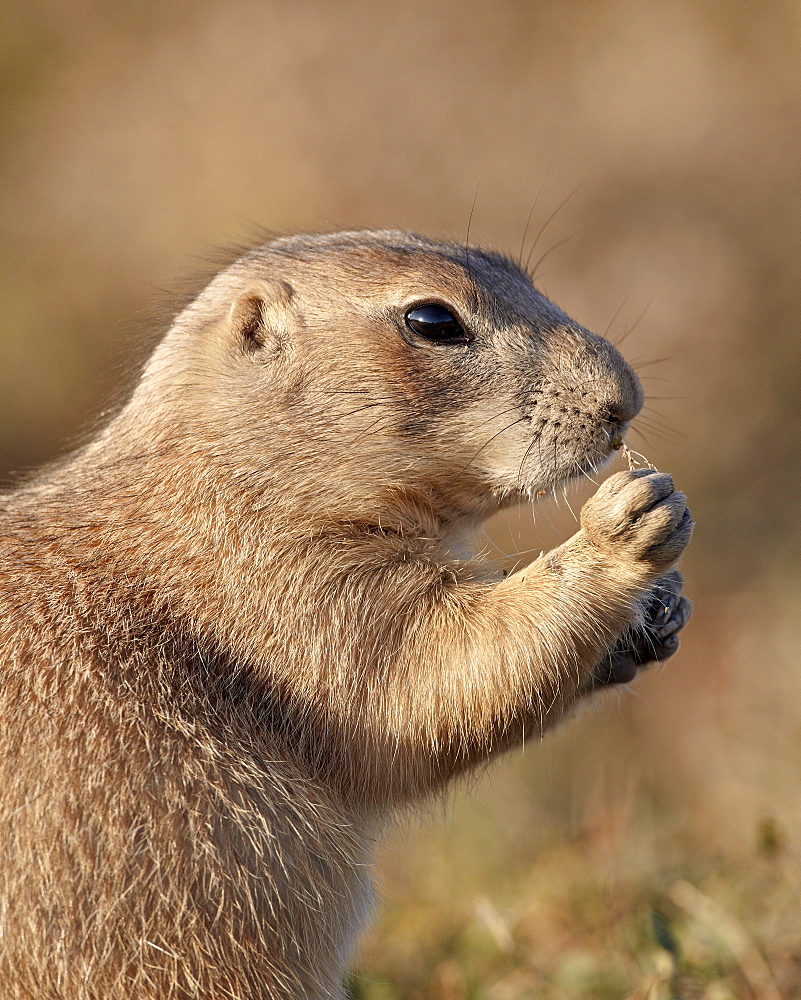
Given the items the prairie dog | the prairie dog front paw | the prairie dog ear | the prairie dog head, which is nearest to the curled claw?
the prairie dog

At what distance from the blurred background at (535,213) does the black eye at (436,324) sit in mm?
2690

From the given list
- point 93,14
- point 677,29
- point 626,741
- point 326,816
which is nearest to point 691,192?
point 677,29

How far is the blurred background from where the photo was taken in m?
6.74

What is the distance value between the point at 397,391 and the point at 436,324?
0.28 metres

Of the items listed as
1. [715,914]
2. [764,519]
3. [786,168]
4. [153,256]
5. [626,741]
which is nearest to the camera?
[715,914]

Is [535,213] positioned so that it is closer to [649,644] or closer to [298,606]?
[649,644]

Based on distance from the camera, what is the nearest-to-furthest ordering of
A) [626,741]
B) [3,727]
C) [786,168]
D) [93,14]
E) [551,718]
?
[3,727] < [551,718] < [626,741] < [786,168] < [93,14]

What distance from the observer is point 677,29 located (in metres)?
11.3

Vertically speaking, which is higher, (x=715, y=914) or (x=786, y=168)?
(x=786, y=168)

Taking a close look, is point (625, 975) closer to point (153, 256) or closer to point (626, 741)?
point (626, 741)

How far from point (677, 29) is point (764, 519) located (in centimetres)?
529

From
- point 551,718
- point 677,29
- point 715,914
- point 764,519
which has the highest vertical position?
point 677,29

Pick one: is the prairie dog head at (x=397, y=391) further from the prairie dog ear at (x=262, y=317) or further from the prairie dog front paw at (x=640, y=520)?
the prairie dog front paw at (x=640, y=520)

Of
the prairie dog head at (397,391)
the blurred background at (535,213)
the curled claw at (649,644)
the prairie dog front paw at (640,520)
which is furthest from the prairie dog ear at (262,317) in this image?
the blurred background at (535,213)
